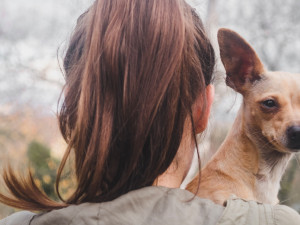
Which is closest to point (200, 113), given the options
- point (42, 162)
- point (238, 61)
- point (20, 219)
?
point (20, 219)

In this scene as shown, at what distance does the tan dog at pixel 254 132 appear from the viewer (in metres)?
1.92

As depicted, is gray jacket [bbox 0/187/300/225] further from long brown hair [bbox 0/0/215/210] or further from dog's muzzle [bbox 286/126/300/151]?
dog's muzzle [bbox 286/126/300/151]

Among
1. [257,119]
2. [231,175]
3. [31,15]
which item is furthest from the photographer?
[31,15]

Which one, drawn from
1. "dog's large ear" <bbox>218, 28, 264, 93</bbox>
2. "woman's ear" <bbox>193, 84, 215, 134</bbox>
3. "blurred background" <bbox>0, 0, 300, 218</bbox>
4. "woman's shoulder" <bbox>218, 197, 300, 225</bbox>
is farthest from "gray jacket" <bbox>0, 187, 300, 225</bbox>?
"blurred background" <bbox>0, 0, 300, 218</bbox>

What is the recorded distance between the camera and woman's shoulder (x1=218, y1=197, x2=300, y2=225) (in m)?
1.03

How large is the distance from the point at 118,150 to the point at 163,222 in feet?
0.81

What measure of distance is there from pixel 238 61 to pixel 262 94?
212mm

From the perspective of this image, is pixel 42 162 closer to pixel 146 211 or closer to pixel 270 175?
pixel 270 175

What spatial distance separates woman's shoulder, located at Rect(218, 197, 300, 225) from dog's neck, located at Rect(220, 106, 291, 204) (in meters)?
0.89

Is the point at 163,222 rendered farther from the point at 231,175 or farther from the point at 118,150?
the point at 231,175

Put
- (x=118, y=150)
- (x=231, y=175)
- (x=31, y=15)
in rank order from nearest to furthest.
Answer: (x=118, y=150) → (x=231, y=175) → (x=31, y=15)

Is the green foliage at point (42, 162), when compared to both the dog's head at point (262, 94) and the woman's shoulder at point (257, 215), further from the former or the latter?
→ the woman's shoulder at point (257, 215)

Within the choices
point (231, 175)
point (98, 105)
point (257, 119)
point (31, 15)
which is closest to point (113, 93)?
point (98, 105)

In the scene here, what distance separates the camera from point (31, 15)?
902cm
